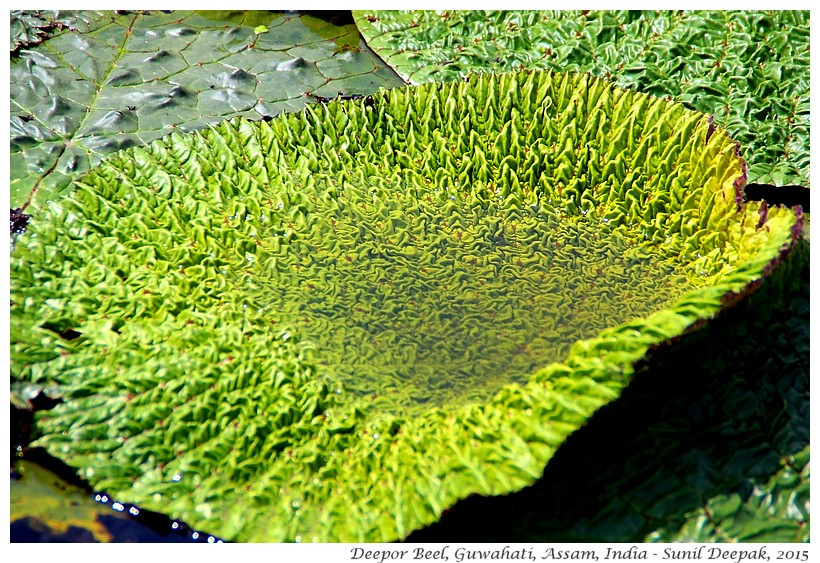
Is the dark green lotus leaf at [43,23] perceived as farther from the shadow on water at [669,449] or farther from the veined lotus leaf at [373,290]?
the shadow on water at [669,449]

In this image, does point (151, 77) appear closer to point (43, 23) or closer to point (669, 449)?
point (43, 23)

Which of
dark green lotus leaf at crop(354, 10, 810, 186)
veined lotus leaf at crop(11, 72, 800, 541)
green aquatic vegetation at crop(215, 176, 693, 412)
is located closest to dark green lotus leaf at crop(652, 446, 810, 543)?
veined lotus leaf at crop(11, 72, 800, 541)

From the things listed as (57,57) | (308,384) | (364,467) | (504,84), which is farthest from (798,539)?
(57,57)

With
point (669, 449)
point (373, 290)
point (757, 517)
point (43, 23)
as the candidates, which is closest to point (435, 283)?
point (373, 290)

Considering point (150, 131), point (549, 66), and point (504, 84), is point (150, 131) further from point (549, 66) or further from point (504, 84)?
point (549, 66)

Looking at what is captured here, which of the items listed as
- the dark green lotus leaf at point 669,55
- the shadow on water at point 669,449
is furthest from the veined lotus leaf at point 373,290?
the dark green lotus leaf at point 669,55

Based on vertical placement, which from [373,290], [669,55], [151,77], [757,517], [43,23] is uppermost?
[669,55]

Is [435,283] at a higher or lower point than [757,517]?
higher
